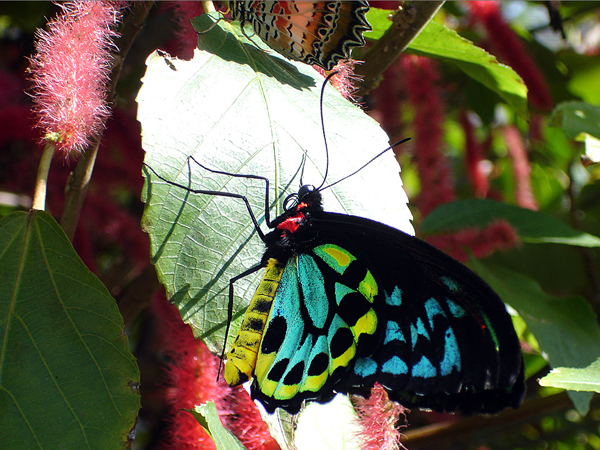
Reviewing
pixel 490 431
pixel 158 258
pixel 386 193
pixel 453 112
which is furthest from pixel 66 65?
pixel 453 112

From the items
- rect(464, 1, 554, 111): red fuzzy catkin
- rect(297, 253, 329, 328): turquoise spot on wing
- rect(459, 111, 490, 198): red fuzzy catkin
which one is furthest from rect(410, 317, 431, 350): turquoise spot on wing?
rect(459, 111, 490, 198): red fuzzy catkin

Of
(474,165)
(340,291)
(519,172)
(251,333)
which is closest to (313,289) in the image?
(340,291)

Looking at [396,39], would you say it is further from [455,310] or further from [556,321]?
[556,321]

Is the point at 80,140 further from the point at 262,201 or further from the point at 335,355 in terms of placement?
the point at 335,355

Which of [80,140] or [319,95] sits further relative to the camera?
[319,95]

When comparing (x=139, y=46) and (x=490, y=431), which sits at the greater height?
(x=139, y=46)

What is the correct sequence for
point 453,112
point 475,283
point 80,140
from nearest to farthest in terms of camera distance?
point 80,140, point 475,283, point 453,112

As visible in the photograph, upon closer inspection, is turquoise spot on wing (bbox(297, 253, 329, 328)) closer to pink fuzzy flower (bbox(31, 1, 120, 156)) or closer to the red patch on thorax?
the red patch on thorax
